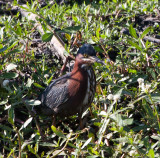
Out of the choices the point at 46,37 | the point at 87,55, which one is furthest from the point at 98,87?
the point at 46,37

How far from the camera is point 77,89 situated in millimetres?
3285

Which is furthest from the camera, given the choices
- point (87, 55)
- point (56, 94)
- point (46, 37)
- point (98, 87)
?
point (98, 87)

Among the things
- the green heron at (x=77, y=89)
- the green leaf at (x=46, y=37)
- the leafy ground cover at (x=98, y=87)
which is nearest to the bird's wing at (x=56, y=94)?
the green heron at (x=77, y=89)

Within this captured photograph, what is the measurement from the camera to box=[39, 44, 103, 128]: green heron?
328 centimetres

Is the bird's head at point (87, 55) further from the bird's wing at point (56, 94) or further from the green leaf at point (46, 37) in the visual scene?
the green leaf at point (46, 37)

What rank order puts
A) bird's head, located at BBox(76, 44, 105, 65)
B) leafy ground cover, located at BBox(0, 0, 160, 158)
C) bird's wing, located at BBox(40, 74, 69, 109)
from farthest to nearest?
1. bird's wing, located at BBox(40, 74, 69, 109)
2. bird's head, located at BBox(76, 44, 105, 65)
3. leafy ground cover, located at BBox(0, 0, 160, 158)

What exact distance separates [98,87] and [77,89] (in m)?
0.50

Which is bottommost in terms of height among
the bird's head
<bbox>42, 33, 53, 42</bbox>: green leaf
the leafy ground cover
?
the leafy ground cover

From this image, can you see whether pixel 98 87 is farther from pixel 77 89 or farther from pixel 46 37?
→ pixel 46 37

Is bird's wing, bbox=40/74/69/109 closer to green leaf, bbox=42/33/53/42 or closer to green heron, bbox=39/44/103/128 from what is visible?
green heron, bbox=39/44/103/128

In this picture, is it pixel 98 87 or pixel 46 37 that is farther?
pixel 98 87

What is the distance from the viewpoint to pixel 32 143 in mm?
3211

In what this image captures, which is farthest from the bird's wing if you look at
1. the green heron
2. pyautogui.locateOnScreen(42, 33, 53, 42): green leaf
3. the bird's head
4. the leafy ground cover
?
pyautogui.locateOnScreen(42, 33, 53, 42): green leaf

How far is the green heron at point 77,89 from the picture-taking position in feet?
10.7
